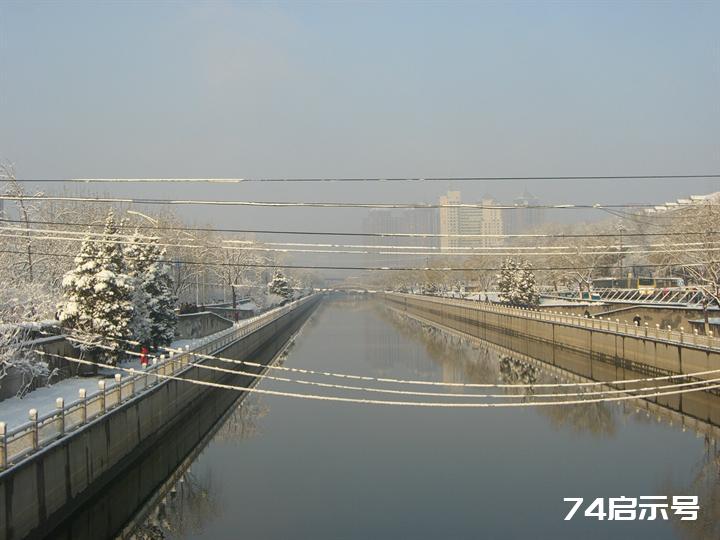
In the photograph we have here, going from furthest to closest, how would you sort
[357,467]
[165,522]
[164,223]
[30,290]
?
[164,223] → [30,290] → [357,467] → [165,522]

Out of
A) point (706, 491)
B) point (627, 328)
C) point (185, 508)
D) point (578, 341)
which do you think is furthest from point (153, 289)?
point (578, 341)

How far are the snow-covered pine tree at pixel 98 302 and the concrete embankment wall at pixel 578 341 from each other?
26.8m

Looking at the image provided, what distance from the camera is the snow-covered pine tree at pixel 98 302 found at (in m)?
28.9

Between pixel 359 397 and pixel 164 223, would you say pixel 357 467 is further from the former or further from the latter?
pixel 164 223

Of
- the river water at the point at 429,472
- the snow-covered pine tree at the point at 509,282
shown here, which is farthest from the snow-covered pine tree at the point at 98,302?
the snow-covered pine tree at the point at 509,282

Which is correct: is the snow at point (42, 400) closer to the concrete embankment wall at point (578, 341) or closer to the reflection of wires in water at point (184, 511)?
the reflection of wires in water at point (184, 511)

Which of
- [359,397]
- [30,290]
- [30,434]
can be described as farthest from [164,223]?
[30,434]

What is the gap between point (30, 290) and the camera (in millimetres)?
27688

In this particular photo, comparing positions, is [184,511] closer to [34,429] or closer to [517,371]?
[34,429]

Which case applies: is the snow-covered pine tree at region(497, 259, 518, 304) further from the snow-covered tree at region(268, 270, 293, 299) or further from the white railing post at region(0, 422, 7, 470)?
the white railing post at region(0, 422, 7, 470)

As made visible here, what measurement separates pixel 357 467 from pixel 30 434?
38.5 feet

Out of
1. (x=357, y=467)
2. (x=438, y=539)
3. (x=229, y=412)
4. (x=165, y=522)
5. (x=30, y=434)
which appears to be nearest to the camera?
(x=30, y=434)

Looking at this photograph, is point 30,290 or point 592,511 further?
point 30,290

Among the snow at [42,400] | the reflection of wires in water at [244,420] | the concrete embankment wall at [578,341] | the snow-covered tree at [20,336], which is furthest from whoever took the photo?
the concrete embankment wall at [578,341]
